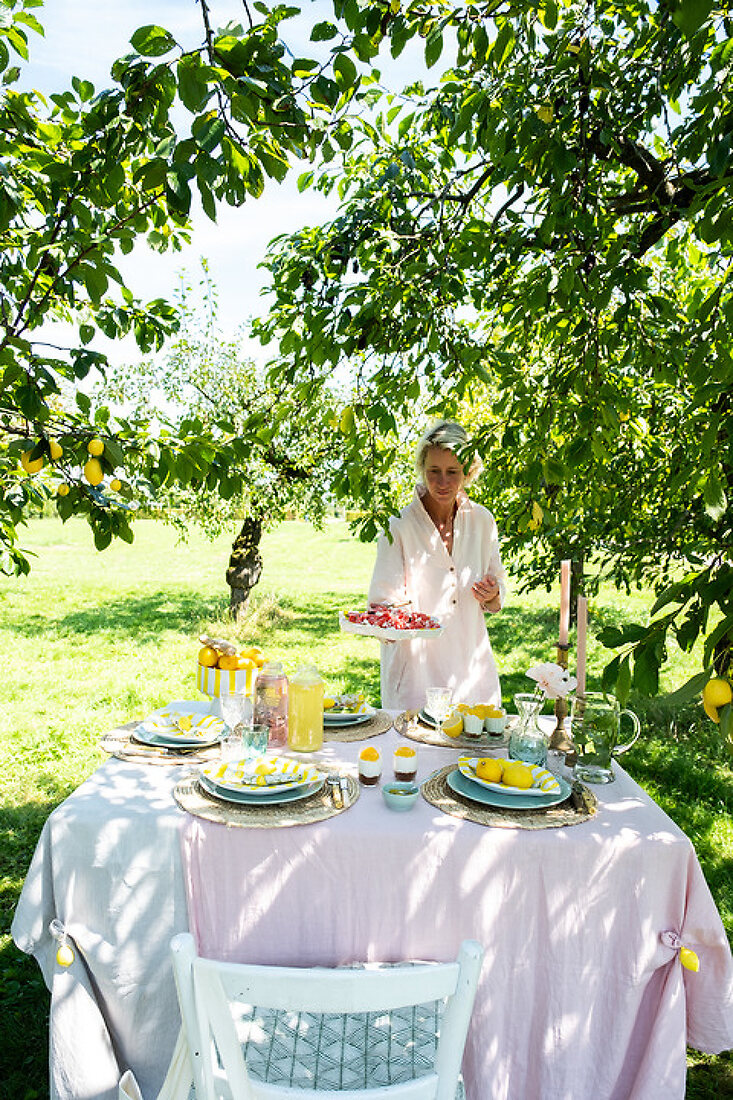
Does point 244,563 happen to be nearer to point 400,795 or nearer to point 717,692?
point 400,795

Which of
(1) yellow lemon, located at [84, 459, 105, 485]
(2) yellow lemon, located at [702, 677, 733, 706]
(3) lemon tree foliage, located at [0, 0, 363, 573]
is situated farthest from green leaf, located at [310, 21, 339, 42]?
(2) yellow lemon, located at [702, 677, 733, 706]

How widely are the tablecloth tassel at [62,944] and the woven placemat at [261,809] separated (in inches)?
16.4

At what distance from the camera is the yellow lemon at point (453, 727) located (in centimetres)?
255

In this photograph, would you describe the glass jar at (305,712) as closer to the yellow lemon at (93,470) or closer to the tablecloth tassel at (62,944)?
the tablecloth tassel at (62,944)

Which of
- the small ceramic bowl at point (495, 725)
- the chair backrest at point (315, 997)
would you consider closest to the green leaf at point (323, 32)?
the chair backrest at point (315, 997)

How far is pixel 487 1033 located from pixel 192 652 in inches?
253

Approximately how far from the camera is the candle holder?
2.31 m

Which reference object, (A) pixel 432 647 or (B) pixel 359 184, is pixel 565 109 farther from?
(A) pixel 432 647

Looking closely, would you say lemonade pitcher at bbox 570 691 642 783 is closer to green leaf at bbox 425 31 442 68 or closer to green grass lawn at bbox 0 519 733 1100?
green grass lawn at bbox 0 519 733 1100

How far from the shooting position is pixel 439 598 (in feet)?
10.9

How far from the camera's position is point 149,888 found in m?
1.92

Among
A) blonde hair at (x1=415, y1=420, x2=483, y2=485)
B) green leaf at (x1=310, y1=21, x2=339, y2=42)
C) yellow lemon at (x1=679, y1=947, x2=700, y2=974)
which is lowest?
yellow lemon at (x1=679, y1=947, x2=700, y2=974)

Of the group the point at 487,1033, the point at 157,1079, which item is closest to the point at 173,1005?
the point at 157,1079

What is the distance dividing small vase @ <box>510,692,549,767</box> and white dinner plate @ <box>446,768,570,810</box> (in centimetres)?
11
